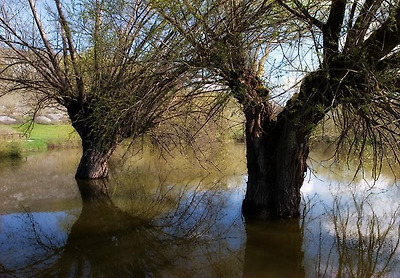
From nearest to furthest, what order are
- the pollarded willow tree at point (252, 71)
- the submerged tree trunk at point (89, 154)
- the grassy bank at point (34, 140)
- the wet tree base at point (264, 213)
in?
the pollarded willow tree at point (252, 71) < the wet tree base at point (264, 213) < the submerged tree trunk at point (89, 154) < the grassy bank at point (34, 140)

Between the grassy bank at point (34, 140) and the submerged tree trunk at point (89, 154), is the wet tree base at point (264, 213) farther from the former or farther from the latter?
Answer: the grassy bank at point (34, 140)

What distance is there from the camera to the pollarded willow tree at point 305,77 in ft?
14.8

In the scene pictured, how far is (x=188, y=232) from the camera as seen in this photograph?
232 inches

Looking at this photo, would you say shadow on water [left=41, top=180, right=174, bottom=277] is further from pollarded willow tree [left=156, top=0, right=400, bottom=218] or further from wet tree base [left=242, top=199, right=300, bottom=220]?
pollarded willow tree [left=156, top=0, right=400, bottom=218]

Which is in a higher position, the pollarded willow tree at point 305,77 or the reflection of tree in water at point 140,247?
the pollarded willow tree at point 305,77

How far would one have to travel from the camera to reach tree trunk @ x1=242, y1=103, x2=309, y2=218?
6.38 metres

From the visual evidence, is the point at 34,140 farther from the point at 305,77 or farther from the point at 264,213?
the point at 305,77

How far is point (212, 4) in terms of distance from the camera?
476 centimetres

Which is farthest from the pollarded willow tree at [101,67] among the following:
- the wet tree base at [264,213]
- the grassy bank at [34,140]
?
the grassy bank at [34,140]

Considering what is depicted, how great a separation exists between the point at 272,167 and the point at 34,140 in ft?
59.9

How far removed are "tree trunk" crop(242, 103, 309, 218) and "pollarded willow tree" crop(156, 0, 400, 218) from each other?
2 centimetres

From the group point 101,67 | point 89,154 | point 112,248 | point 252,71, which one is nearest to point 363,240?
point 252,71

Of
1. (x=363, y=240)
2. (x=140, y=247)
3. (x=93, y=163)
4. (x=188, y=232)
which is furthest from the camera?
(x=93, y=163)

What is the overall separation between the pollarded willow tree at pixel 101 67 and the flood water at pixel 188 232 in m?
1.69
